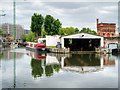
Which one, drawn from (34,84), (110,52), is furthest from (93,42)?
(34,84)

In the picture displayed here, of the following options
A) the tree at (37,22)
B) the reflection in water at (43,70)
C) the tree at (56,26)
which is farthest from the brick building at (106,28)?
the reflection in water at (43,70)

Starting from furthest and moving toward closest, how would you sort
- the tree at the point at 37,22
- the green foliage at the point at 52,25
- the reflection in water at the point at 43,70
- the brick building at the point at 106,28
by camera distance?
the brick building at the point at 106,28, the tree at the point at 37,22, the green foliage at the point at 52,25, the reflection in water at the point at 43,70

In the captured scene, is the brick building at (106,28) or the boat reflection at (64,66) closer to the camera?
the boat reflection at (64,66)

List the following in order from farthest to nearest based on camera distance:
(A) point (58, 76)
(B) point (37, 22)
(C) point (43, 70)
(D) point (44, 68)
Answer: (B) point (37, 22) → (D) point (44, 68) → (C) point (43, 70) → (A) point (58, 76)

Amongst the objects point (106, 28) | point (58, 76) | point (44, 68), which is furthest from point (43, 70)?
point (106, 28)

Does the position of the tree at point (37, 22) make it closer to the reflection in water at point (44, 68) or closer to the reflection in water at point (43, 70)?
the reflection in water at point (44, 68)

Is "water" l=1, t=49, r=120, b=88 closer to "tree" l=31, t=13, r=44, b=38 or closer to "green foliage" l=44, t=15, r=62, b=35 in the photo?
"green foliage" l=44, t=15, r=62, b=35

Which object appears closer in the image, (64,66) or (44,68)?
(44,68)

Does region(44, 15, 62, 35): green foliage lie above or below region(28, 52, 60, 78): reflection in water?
above

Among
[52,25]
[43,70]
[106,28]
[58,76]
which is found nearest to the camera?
[58,76]

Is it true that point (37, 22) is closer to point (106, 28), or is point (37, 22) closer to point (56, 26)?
point (56, 26)

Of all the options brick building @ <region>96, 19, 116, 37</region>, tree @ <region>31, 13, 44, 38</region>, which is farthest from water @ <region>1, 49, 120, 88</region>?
brick building @ <region>96, 19, 116, 37</region>

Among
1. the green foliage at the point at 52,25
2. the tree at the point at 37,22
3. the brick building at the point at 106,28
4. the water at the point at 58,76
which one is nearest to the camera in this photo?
the water at the point at 58,76

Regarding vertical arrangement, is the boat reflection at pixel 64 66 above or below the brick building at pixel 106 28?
below
